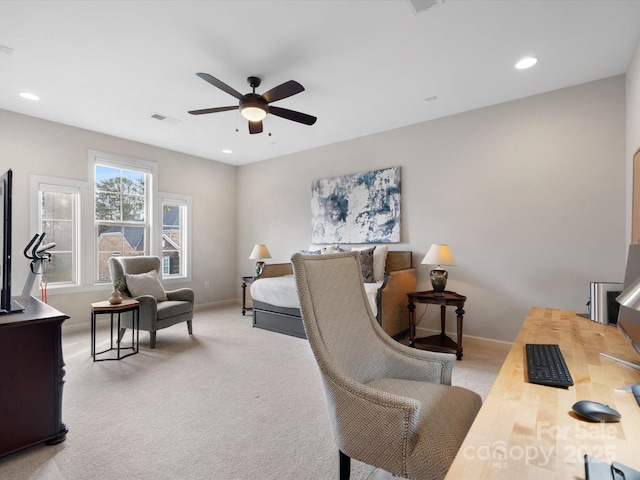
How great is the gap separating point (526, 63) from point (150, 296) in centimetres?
433

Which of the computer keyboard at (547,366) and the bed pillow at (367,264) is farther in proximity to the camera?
the bed pillow at (367,264)

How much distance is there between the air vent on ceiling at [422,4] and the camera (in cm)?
214

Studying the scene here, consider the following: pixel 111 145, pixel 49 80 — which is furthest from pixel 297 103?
pixel 111 145

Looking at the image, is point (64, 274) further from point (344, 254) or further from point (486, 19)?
point (486, 19)

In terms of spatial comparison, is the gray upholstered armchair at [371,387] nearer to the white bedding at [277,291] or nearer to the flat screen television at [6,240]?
the flat screen television at [6,240]

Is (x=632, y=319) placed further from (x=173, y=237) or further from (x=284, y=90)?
(x=173, y=237)

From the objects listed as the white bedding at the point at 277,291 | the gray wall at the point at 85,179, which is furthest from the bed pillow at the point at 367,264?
the gray wall at the point at 85,179

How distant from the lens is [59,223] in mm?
4332

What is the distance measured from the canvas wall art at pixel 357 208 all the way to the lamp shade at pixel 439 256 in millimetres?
777

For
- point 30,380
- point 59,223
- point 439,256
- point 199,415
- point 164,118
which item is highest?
point 164,118

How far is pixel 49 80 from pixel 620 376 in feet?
15.2

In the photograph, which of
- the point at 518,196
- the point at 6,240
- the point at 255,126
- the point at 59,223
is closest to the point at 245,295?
the point at 59,223

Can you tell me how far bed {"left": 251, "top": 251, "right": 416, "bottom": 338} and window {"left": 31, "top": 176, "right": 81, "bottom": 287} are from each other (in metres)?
2.48

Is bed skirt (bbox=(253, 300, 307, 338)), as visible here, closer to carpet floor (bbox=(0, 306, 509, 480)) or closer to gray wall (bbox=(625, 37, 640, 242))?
carpet floor (bbox=(0, 306, 509, 480))
